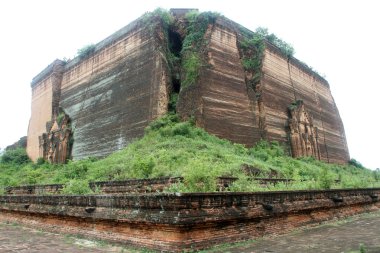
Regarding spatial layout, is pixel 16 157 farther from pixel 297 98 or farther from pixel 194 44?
pixel 297 98

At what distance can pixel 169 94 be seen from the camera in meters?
15.3

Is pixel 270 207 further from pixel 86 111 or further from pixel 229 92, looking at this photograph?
pixel 86 111

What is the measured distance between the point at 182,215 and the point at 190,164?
2177 millimetres

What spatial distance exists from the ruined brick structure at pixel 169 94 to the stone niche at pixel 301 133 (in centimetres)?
5

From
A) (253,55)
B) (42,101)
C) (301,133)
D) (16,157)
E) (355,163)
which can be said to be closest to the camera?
(253,55)

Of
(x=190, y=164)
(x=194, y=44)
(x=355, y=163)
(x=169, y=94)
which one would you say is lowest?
(x=190, y=164)

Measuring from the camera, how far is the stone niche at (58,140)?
19.9 meters

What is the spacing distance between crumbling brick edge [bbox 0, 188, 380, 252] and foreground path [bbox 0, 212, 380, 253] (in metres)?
0.22

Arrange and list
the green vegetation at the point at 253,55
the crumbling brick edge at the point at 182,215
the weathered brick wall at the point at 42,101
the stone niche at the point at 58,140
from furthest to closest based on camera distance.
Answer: the weathered brick wall at the point at 42,101, the stone niche at the point at 58,140, the green vegetation at the point at 253,55, the crumbling brick edge at the point at 182,215

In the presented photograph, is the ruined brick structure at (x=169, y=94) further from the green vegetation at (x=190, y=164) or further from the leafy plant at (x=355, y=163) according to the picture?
the leafy plant at (x=355, y=163)

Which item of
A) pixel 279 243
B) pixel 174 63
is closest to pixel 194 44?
pixel 174 63

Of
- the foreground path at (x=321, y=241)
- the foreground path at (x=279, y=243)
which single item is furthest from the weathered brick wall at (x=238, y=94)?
the foreground path at (x=279, y=243)

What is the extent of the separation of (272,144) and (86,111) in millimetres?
9889

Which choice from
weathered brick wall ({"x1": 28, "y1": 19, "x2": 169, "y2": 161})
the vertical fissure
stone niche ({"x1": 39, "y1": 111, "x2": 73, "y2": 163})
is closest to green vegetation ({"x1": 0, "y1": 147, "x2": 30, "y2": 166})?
stone niche ({"x1": 39, "y1": 111, "x2": 73, "y2": 163})
